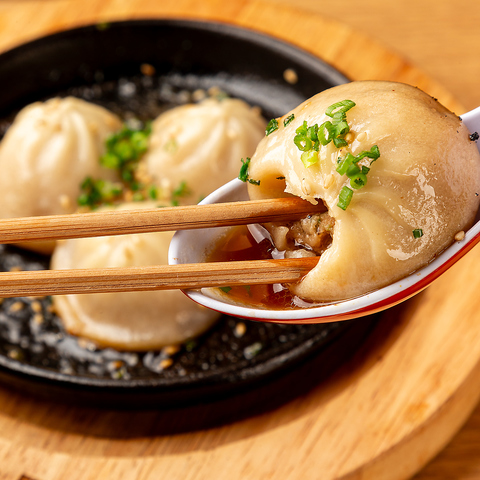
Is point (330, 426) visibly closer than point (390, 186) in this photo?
No

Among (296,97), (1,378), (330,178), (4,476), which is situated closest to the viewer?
(330,178)

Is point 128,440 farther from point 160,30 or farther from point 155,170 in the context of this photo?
point 160,30

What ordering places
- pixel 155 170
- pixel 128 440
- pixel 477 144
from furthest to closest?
pixel 155 170 → pixel 128 440 → pixel 477 144

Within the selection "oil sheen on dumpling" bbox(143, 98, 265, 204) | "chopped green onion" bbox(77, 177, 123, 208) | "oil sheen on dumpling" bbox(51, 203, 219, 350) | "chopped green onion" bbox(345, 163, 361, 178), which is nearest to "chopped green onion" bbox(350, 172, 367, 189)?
"chopped green onion" bbox(345, 163, 361, 178)

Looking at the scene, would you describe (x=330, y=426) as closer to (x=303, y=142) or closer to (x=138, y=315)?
(x=138, y=315)

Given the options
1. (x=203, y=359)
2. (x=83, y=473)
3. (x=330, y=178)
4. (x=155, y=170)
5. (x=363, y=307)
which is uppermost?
(x=330, y=178)

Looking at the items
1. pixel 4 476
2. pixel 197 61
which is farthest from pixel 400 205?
pixel 197 61

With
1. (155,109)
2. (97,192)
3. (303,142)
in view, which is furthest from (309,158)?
(155,109)

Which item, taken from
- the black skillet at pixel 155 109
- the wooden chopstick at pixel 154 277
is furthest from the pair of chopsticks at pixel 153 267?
the black skillet at pixel 155 109

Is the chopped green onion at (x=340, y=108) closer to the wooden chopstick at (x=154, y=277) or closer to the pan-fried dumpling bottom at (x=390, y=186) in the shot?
the pan-fried dumpling bottom at (x=390, y=186)
